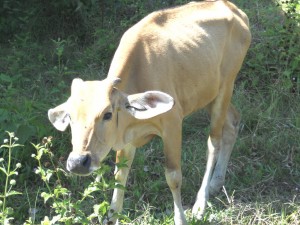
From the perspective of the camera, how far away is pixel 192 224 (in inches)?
216

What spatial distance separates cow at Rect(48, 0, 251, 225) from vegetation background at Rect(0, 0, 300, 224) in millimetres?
189

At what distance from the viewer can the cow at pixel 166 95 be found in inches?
178

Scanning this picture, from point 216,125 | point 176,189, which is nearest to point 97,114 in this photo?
point 176,189

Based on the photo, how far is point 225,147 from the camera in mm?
6520

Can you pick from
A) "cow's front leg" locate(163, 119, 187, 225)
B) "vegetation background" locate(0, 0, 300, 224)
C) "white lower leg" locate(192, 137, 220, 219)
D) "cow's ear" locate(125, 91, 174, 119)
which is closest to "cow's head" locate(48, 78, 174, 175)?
"cow's ear" locate(125, 91, 174, 119)

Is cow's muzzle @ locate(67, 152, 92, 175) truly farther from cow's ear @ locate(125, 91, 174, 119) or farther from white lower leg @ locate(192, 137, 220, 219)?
white lower leg @ locate(192, 137, 220, 219)

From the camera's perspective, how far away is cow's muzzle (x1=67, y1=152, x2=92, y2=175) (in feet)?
14.1

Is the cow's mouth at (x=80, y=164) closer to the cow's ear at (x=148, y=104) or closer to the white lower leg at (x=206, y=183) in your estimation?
the cow's ear at (x=148, y=104)

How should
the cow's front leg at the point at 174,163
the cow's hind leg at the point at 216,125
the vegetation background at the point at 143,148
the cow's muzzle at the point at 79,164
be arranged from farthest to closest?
the cow's hind leg at the point at 216,125 → the vegetation background at the point at 143,148 → the cow's front leg at the point at 174,163 → the cow's muzzle at the point at 79,164

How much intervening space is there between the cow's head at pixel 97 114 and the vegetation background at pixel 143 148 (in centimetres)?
17

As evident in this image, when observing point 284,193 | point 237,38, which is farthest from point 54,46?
point 284,193

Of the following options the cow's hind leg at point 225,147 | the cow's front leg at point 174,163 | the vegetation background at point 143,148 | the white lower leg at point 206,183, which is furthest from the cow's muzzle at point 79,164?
the cow's hind leg at point 225,147

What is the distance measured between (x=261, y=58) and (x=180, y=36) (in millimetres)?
2323

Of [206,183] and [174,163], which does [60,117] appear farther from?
[206,183]
